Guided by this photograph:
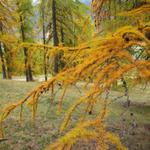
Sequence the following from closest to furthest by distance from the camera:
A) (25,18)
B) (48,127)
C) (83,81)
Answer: (83,81) → (48,127) → (25,18)

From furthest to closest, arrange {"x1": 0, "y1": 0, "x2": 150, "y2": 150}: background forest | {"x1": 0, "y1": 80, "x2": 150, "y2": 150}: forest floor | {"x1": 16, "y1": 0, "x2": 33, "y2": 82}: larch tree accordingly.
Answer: {"x1": 16, "y1": 0, "x2": 33, "y2": 82}: larch tree → {"x1": 0, "y1": 80, "x2": 150, "y2": 150}: forest floor → {"x1": 0, "y1": 0, "x2": 150, "y2": 150}: background forest

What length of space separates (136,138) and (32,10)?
80.2 feet

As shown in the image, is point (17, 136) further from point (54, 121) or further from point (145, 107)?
point (145, 107)

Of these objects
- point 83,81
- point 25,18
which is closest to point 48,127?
point 83,81

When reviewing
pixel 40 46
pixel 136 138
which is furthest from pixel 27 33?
pixel 40 46

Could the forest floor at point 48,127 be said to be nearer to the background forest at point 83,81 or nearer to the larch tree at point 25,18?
the background forest at point 83,81

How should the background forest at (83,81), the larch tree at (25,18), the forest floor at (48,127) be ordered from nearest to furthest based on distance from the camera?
the background forest at (83,81)
the forest floor at (48,127)
the larch tree at (25,18)

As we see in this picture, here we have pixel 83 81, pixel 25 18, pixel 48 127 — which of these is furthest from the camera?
pixel 25 18

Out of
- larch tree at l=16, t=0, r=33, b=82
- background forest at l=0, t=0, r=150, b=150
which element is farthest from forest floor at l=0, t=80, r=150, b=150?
larch tree at l=16, t=0, r=33, b=82

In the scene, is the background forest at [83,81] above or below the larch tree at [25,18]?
below

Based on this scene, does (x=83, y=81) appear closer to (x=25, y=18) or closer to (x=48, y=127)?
(x=48, y=127)

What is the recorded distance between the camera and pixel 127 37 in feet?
14.4

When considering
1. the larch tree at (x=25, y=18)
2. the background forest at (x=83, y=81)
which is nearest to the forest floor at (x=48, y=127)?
the background forest at (x=83, y=81)

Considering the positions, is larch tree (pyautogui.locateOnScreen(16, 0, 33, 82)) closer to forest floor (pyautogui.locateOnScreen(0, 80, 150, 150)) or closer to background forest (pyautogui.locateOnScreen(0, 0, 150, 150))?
background forest (pyautogui.locateOnScreen(0, 0, 150, 150))
